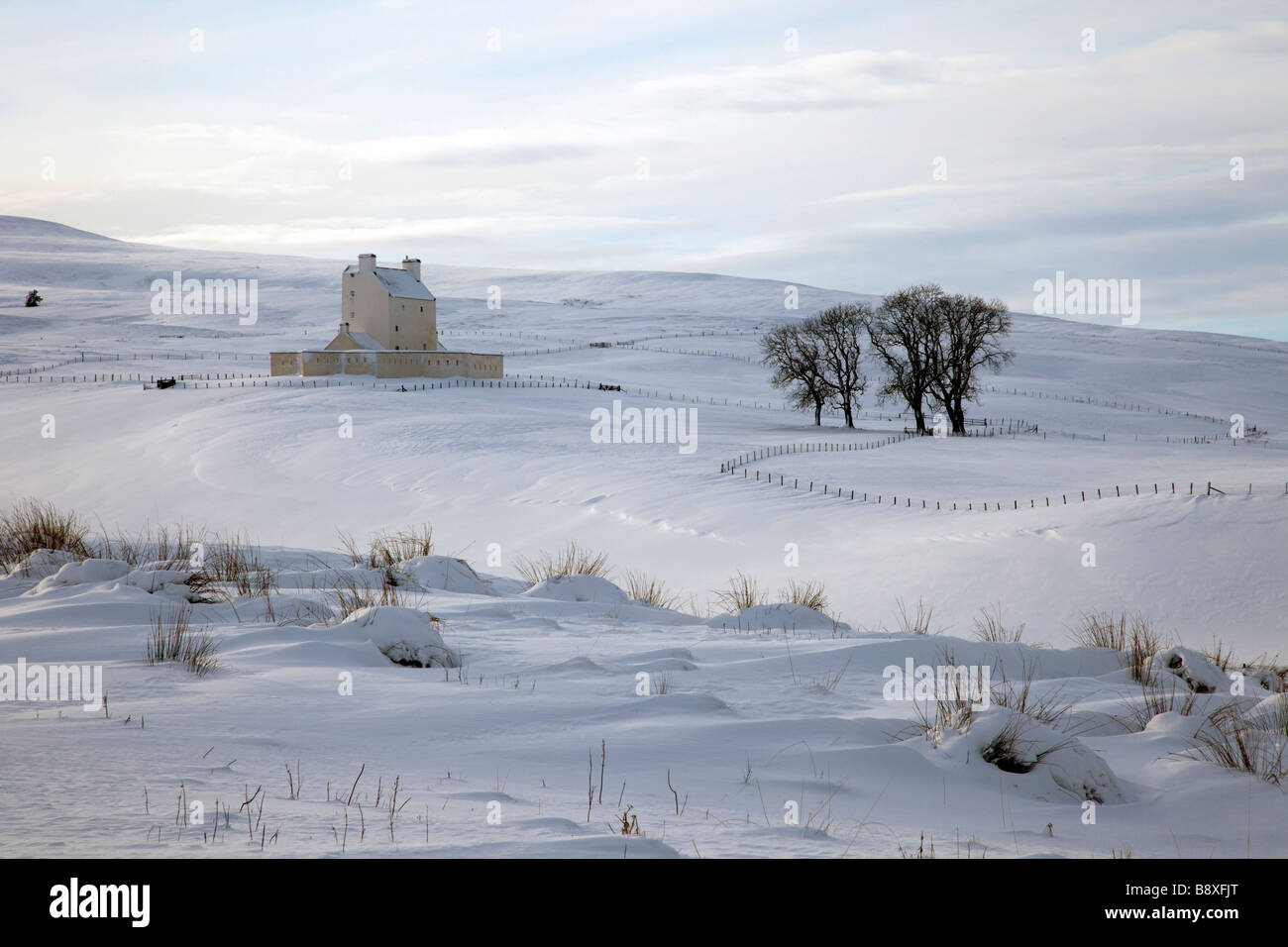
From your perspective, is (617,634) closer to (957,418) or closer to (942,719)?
(942,719)

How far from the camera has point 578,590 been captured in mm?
12594

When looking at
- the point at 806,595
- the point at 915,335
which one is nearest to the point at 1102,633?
the point at 806,595

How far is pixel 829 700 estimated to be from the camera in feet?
23.7

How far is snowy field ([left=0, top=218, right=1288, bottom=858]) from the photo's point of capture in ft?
14.8

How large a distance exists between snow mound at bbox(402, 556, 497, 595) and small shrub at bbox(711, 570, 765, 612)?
318 centimetres

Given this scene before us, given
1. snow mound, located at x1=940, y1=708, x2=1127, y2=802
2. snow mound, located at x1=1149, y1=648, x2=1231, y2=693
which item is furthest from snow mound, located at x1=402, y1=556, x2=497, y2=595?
snow mound, located at x1=940, y1=708, x2=1127, y2=802

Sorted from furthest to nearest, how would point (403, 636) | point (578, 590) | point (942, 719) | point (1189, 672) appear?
point (578, 590) → point (1189, 672) → point (403, 636) → point (942, 719)

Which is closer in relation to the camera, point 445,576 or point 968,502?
point 445,576

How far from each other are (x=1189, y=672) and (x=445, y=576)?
8.35m

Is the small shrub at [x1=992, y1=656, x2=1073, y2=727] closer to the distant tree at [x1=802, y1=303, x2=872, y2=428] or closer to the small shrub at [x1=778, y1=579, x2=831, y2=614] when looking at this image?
the small shrub at [x1=778, y1=579, x2=831, y2=614]

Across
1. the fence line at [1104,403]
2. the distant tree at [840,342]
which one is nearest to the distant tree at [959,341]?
the distant tree at [840,342]

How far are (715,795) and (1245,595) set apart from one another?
1736cm

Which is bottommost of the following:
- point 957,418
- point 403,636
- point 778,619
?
point 778,619

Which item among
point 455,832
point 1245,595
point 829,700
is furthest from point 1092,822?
point 1245,595
